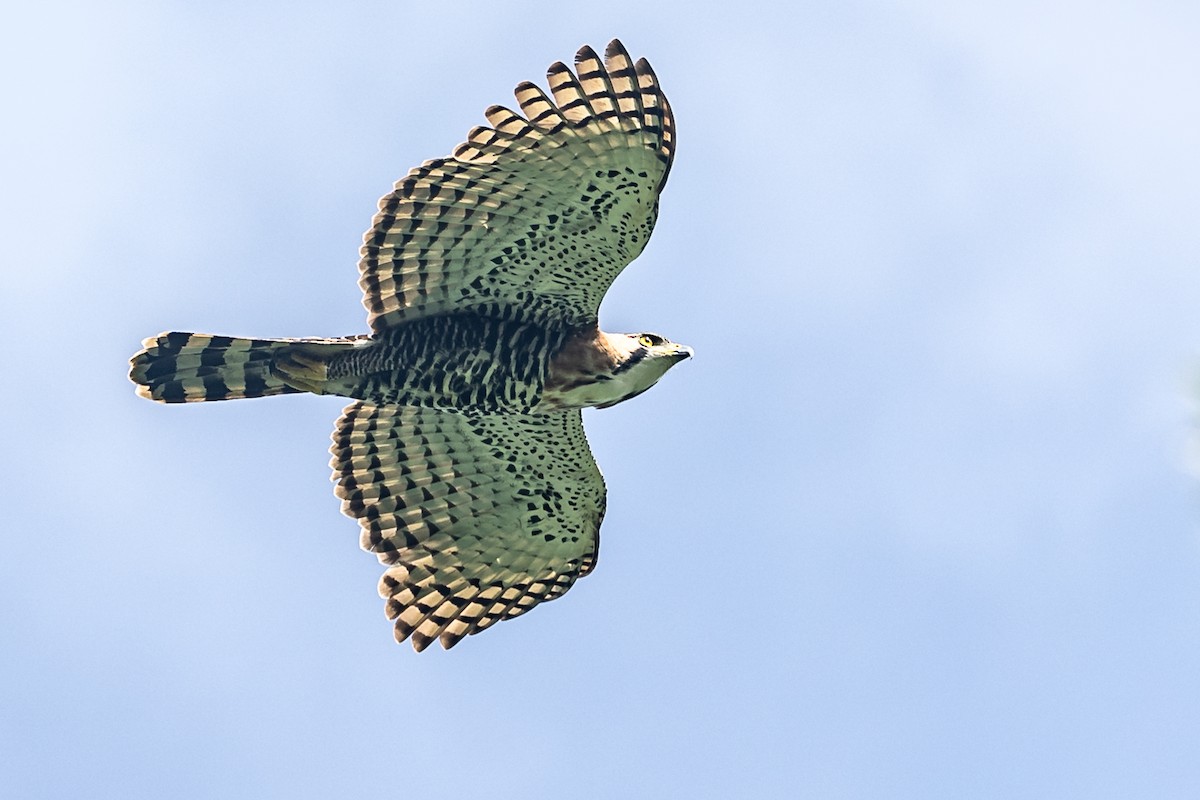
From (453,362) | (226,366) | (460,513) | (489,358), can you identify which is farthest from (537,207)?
(460,513)

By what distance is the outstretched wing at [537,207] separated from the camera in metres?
15.3

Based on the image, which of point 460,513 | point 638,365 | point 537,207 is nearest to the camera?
point 537,207

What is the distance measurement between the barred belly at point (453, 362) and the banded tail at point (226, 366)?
17cm

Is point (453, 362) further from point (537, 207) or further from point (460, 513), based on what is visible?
point (460, 513)

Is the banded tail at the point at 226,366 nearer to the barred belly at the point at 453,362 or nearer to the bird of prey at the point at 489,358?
the bird of prey at the point at 489,358

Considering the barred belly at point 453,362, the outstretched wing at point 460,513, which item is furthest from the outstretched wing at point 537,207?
the outstretched wing at point 460,513

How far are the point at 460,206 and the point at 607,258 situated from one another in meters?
1.23

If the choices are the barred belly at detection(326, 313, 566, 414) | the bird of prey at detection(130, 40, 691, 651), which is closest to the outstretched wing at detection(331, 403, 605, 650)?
the bird of prey at detection(130, 40, 691, 651)

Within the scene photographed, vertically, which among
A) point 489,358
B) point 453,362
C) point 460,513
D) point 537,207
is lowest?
point 460,513

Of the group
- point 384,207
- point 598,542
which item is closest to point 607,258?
point 384,207

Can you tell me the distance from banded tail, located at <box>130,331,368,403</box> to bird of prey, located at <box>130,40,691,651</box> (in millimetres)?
12

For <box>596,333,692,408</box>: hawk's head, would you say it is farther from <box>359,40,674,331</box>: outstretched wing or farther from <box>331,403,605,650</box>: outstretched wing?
<box>331,403,605,650</box>: outstretched wing

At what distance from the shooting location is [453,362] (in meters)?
16.3

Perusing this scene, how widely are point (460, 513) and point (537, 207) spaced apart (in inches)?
130
